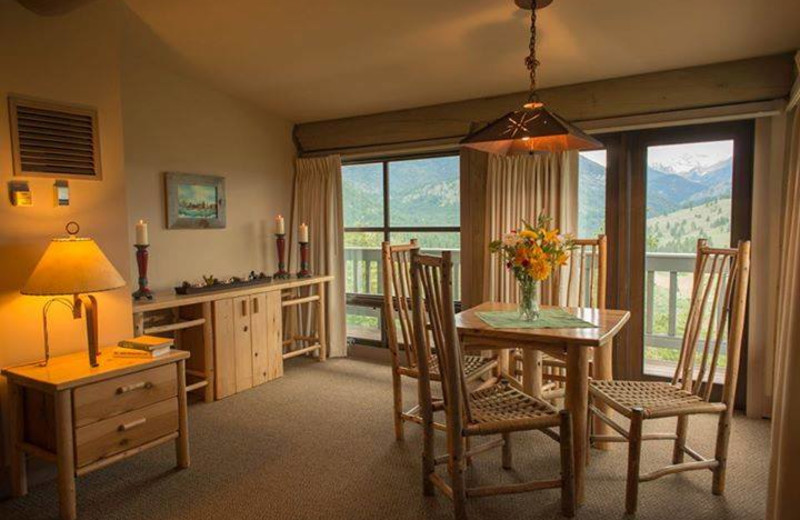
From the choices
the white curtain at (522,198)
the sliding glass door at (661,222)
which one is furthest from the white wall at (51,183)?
the sliding glass door at (661,222)

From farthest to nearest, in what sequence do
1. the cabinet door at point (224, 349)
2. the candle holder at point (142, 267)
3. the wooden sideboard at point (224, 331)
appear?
the cabinet door at point (224, 349) → the wooden sideboard at point (224, 331) → the candle holder at point (142, 267)

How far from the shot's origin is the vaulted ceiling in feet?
8.98

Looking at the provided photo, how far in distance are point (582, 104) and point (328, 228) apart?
2442 mm

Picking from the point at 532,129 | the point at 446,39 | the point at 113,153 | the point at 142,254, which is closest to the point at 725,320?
the point at 532,129

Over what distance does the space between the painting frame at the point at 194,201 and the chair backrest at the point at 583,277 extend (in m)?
2.72

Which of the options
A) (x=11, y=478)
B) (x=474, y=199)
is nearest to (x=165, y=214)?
(x=11, y=478)

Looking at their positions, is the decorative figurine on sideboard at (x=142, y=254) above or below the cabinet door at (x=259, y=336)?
above

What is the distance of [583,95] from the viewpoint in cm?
359

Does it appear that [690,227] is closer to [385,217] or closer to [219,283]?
[385,217]

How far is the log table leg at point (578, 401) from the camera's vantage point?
234 centimetres

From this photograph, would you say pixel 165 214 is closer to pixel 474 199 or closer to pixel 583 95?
pixel 474 199

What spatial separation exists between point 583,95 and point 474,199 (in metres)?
1.09

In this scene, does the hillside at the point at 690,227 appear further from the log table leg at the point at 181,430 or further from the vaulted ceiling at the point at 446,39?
the log table leg at the point at 181,430

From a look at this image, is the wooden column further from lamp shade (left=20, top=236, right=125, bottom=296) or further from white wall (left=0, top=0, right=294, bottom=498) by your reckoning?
lamp shade (left=20, top=236, right=125, bottom=296)
